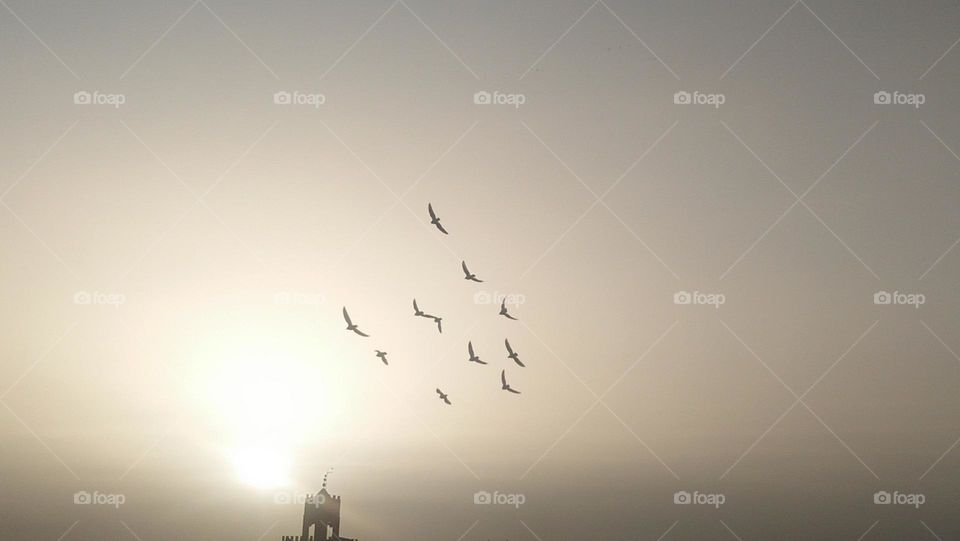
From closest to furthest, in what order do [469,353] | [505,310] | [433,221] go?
A: [433,221], [505,310], [469,353]

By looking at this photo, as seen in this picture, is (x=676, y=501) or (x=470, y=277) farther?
(x=676, y=501)

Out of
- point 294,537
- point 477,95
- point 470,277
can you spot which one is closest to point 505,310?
point 470,277

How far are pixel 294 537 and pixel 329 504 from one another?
3.87 metres

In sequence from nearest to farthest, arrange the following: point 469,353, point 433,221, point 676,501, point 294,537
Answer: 1. point 433,221
2. point 469,353
3. point 676,501
4. point 294,537

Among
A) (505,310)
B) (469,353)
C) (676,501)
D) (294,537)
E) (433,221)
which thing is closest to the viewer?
(433,221)

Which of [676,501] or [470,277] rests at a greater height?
[470,277]

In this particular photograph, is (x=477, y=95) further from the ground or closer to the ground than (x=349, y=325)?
further from the ground

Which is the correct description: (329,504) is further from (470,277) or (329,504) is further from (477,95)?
(477,95)

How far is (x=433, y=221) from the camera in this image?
94.9ft

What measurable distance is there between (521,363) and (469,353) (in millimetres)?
3269

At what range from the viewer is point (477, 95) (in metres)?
31.3

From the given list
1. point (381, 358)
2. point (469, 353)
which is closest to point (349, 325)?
point (381, 358)

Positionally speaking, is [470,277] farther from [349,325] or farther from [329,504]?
[329,504]

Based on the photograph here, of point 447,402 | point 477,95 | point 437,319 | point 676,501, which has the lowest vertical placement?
point 676,501
